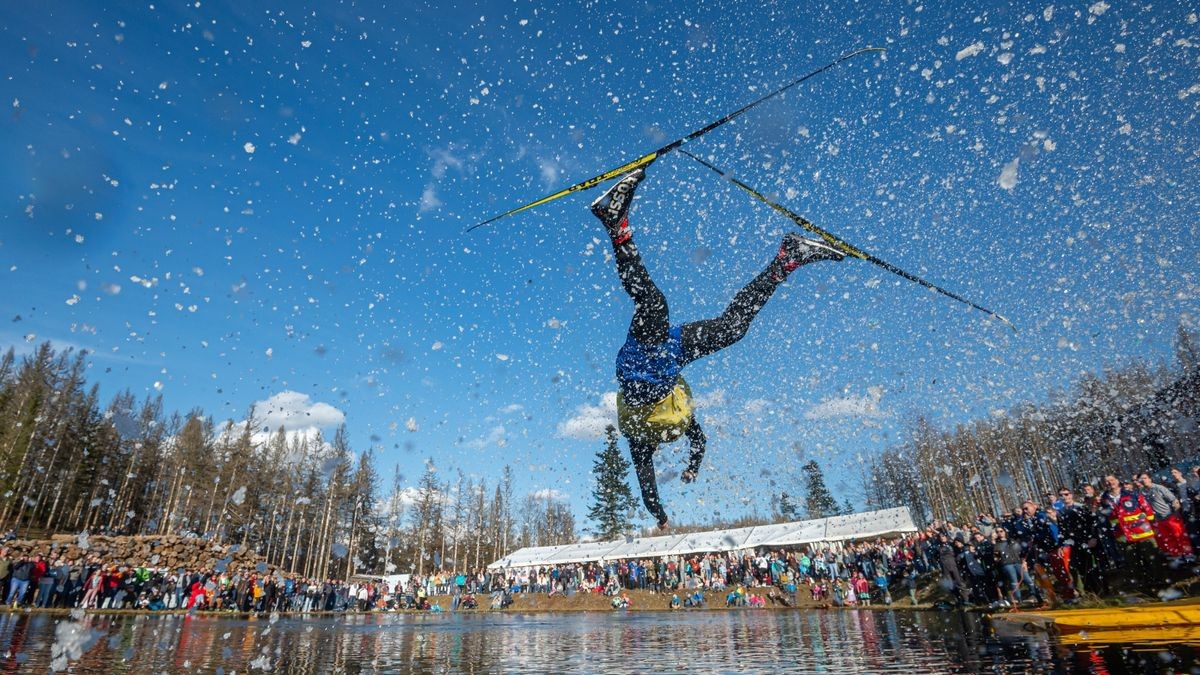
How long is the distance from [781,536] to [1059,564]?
21.1 metres

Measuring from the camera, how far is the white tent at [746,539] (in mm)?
29328

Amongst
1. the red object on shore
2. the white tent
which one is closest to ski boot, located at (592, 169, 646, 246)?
the red object on shore

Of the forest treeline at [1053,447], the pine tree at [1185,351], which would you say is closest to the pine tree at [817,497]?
the forest treeline at [1053,447]

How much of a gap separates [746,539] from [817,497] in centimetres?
5746

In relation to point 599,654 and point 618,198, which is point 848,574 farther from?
point 618,198

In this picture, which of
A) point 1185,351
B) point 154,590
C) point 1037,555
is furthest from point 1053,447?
point 154,590

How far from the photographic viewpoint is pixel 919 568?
2161 cm

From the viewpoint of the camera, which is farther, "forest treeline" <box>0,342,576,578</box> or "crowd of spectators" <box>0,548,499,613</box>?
"forest treeline" <box>0,342,576,578</box>

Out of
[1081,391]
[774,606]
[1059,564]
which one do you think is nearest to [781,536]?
[774,606]

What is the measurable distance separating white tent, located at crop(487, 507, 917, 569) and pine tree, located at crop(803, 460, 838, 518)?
163ft

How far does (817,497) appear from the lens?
276 feet

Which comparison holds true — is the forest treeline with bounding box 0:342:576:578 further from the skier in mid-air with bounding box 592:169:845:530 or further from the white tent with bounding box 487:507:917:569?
the skier in mid-air with bounding box 592:169:845:530

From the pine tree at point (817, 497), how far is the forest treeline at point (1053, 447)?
29.2 feet

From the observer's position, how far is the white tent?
2933 centimetres
